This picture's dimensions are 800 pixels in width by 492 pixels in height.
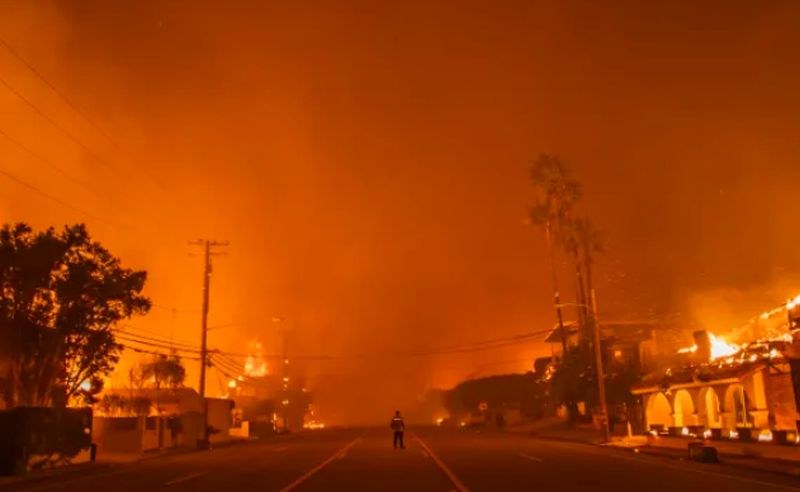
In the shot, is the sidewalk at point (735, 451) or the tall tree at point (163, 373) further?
the tall tree at point (163, 373)

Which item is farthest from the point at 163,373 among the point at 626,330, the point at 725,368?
the point at 725,368

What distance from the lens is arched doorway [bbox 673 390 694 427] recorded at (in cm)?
4094

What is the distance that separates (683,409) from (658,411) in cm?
333

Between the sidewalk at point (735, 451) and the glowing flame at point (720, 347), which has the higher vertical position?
the glowing flame at point (720, 347)

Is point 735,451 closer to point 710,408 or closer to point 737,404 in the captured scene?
point 737,404

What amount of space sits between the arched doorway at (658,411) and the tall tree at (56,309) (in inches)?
1140

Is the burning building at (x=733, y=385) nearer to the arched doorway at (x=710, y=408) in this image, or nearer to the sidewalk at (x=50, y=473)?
the arched doorway at (x=710, y=408)

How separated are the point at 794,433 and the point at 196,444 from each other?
34.6 metres

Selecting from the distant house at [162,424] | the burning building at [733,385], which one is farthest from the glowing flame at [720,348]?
the distant house at [162,424]

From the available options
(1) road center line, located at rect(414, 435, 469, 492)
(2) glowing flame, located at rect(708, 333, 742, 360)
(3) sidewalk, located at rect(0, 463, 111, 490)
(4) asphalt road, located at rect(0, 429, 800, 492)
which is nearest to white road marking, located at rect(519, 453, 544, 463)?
(4) asphalt road, located at rect(0, 429, 800, 492)

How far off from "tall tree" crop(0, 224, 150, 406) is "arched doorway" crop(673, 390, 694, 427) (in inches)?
1107

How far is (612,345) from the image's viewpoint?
57.7 m

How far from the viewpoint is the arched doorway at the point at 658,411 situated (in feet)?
143

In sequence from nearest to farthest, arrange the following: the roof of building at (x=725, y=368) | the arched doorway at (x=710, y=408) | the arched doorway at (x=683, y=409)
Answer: the roof of building at (x=725, y=368), the arched doorway at (x=710, y=408), the arched doorway at (x=683, y=409)
